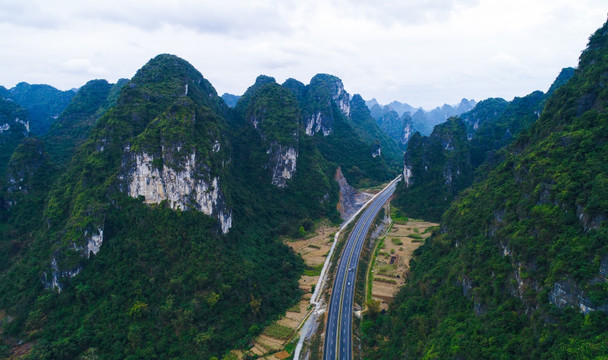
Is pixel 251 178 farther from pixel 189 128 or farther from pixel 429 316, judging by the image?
pixel 429 316

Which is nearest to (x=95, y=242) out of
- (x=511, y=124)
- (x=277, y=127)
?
(x=277, y=127)

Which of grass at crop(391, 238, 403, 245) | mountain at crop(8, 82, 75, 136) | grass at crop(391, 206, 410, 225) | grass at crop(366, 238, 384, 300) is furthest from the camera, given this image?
mountain at crop(8, 82, 75, 136)

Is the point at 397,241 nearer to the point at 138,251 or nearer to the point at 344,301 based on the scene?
the point at 344,301


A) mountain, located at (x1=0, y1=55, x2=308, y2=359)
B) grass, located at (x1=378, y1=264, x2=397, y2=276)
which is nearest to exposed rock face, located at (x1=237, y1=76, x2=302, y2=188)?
mountain, located at (x1=0, y1=55, x2=308, y2=359)

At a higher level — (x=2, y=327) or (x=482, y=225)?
(x=482, y=225)

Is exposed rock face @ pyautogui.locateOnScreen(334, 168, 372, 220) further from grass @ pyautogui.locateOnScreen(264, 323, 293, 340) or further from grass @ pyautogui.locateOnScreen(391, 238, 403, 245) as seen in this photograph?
grass @ pyautogui.locateOnScreen(264, 323, 293, 340)

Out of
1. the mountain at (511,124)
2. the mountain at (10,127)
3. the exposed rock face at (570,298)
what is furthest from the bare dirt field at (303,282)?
the mountain at (10,127)

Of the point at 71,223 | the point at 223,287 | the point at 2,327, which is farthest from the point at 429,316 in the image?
the point at 2,327

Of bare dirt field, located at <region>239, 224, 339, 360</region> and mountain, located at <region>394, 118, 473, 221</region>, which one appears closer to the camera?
bare dirt field, located at <region>239, 224, 339, 360</region>
